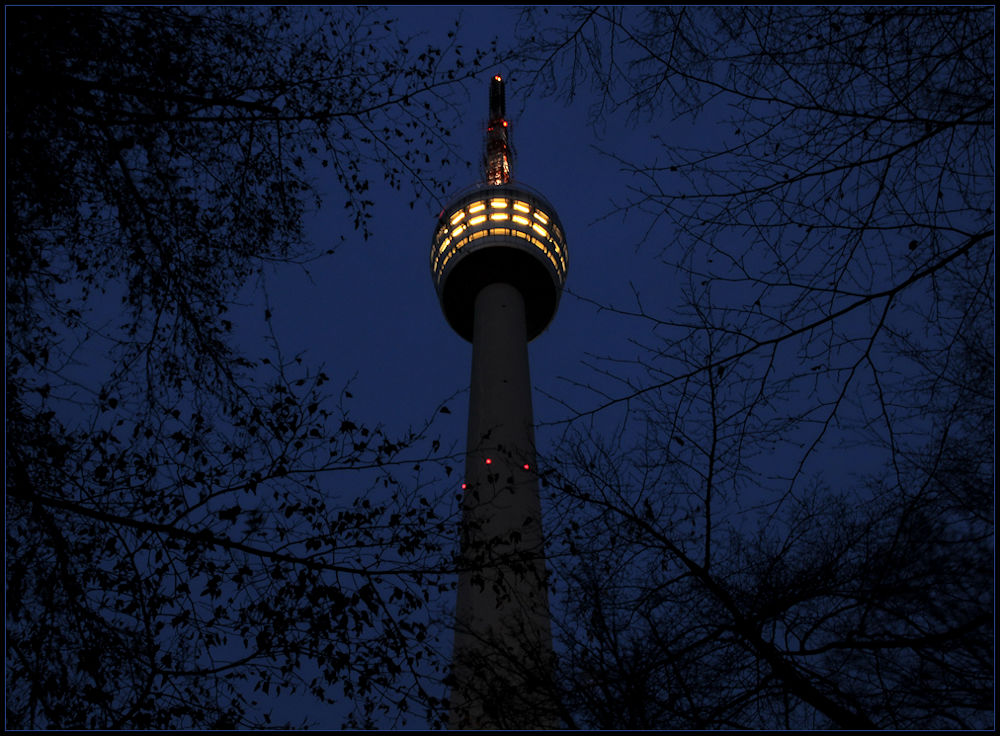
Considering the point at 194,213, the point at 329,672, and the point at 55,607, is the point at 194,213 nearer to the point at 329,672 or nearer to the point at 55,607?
the point at 55,607

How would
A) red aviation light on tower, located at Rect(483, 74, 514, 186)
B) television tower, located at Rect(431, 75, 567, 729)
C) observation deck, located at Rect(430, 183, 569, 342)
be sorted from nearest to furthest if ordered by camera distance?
television tower, located at Rect(431, 75, 567, 729)
observation deck, located at Rect(430, 183, 569, 342)
red aviation light on tower, located at Rect(483, 74, 514, 186)

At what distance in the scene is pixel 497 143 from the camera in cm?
4538

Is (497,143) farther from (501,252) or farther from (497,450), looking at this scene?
(497,450)

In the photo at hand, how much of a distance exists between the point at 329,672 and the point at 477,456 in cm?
2215

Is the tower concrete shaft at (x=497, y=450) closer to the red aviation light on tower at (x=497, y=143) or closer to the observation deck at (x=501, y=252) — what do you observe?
the observation deck at (x=501, y=252)

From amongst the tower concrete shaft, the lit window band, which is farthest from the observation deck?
the tower concrete shaft

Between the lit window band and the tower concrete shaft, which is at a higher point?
the lit window band

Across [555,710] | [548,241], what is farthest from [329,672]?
[548,241]

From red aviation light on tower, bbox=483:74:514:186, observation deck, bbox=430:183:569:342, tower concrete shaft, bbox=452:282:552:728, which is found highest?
red aviation light on tower, bbox=483:74:514:186

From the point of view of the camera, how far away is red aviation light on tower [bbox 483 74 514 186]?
4381cm

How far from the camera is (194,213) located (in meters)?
7.22

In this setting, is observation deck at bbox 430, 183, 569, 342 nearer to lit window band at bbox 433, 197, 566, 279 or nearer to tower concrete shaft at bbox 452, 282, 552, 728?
lit window band at bbox 433, 197, 566, 279

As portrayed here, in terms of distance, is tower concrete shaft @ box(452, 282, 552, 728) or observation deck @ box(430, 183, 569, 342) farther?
observation deck @ box(430, 183, 569, 342)

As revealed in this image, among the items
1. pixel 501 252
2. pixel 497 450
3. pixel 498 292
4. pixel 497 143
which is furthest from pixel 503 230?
pixel 497 450
